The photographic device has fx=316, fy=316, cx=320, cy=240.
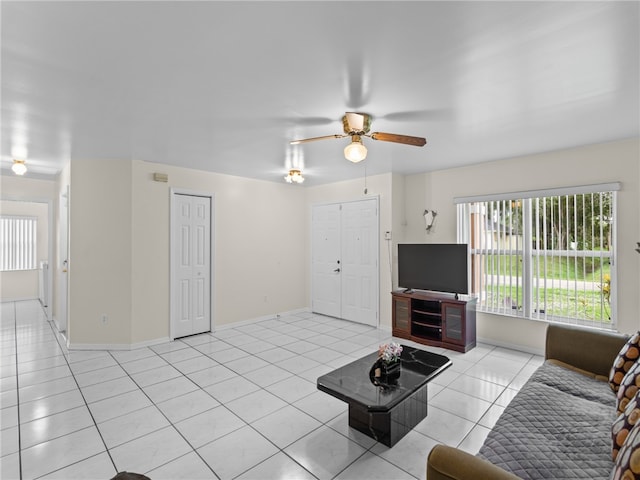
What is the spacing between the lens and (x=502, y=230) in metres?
4.39

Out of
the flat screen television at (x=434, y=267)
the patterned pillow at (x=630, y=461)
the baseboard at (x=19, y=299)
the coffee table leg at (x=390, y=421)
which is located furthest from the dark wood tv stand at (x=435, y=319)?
the baseboard at (x=19, y=299)

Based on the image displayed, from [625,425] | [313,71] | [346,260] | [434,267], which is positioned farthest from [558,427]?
[346,260]

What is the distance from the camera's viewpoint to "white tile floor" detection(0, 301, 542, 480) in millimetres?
2074

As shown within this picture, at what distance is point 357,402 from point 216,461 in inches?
40.2

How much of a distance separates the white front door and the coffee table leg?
3295 mm

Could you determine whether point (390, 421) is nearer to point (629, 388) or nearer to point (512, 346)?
point (629, 388)

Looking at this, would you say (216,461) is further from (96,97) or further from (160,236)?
(160,236)

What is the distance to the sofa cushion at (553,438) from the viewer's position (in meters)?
1.38

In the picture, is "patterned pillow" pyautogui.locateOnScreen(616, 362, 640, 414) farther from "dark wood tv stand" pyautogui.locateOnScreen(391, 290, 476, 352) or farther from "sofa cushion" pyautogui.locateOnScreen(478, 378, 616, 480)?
"dark wood tv stand" pyautogui.locateOnScreen(391, 290, 476, 352)

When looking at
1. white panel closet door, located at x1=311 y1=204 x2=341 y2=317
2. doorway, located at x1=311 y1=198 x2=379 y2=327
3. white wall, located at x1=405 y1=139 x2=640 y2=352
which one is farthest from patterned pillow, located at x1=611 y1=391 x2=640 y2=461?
white panel closet door, located at x1=311 y1=204 x2=341 y2=317

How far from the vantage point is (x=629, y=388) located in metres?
1.76

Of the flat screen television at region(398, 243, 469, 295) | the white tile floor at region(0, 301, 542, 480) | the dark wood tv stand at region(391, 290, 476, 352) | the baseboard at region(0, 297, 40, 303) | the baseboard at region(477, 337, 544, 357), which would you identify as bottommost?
the white tile floor at region(0, 301, 542, 480)

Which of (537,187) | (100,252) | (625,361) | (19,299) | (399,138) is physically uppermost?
(399,138)

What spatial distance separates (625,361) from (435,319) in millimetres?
2655
